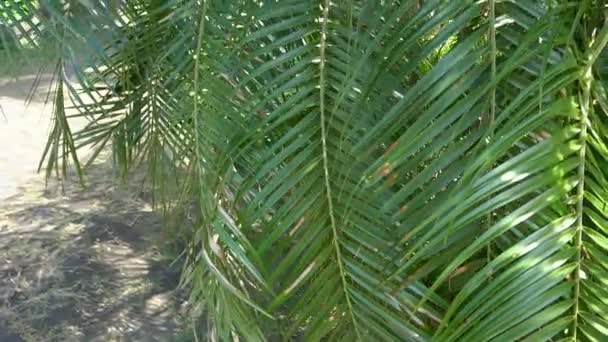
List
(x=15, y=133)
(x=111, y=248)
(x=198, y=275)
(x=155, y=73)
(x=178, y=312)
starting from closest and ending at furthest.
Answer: (x=198, y=275)
(x=155, y=73)
(x=178, y=312)
(x=111, y=248)
(x=15, y=133)

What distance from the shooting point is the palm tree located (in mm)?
599

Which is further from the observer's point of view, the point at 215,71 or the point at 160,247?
the point at 160,247

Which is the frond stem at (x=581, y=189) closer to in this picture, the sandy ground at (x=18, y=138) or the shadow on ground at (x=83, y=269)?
the shadow on ground at (x=83, y=269)

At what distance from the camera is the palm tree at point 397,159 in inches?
23.6

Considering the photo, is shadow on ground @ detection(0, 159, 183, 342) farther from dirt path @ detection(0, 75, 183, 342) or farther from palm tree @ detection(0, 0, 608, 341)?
palm tree @ detection(0, 0, 608, 341)

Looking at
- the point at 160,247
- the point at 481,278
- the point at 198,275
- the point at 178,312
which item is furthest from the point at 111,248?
the point at 481,278

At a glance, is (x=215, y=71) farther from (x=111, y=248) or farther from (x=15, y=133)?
(x=15, y=133)

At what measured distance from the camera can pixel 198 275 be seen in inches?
36.0

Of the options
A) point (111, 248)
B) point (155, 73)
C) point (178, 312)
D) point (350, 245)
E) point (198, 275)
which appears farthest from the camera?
point (111, 248)

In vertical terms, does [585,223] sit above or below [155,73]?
below

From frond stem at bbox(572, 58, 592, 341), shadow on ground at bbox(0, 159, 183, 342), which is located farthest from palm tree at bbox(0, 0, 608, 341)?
shadow on ground at bbox(0, 159, 183, 342)

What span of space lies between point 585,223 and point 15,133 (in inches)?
133

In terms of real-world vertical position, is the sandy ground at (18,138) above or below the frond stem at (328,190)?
above

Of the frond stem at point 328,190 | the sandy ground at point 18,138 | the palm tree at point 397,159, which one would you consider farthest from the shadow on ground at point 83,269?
the frond stem at point 328,190
